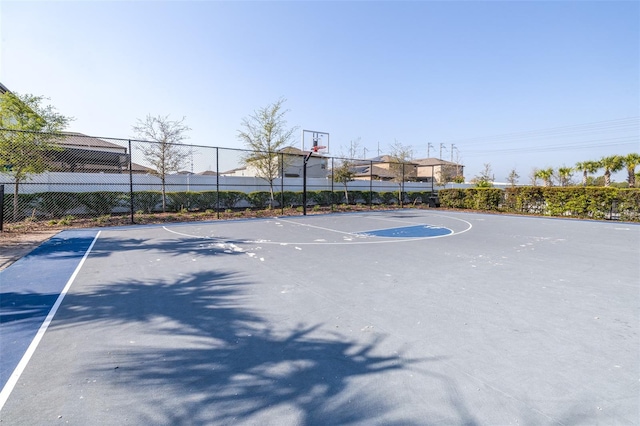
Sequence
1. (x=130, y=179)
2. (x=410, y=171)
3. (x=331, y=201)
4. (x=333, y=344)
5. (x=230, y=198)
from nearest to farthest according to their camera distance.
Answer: (x=333, y=344), (x=130, y=179), (x=230, y=198), (x=331, y=201), (x=410, y=171)

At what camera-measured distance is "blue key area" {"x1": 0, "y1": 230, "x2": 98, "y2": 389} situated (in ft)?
8.86

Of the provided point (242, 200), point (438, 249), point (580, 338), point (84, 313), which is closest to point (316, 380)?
point (580, 338)

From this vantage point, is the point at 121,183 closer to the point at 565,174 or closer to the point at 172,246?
the point at 172,246

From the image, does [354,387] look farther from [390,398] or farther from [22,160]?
[22,160]

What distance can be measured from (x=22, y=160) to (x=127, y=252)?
6.23 m

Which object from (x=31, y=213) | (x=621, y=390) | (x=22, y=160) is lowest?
(x=621, y=390)

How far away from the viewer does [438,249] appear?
7.11 metres

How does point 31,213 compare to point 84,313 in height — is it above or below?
above

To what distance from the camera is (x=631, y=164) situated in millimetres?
30469

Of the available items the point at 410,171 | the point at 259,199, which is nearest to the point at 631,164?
the point at 410,171

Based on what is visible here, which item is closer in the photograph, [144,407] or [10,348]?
[144,407]

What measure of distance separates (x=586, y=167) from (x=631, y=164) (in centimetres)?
463

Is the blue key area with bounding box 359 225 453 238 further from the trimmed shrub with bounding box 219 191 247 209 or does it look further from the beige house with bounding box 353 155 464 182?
the beige house with bounding box 353 155 464 182

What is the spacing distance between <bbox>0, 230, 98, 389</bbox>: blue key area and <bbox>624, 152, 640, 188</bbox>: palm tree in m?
42.0
